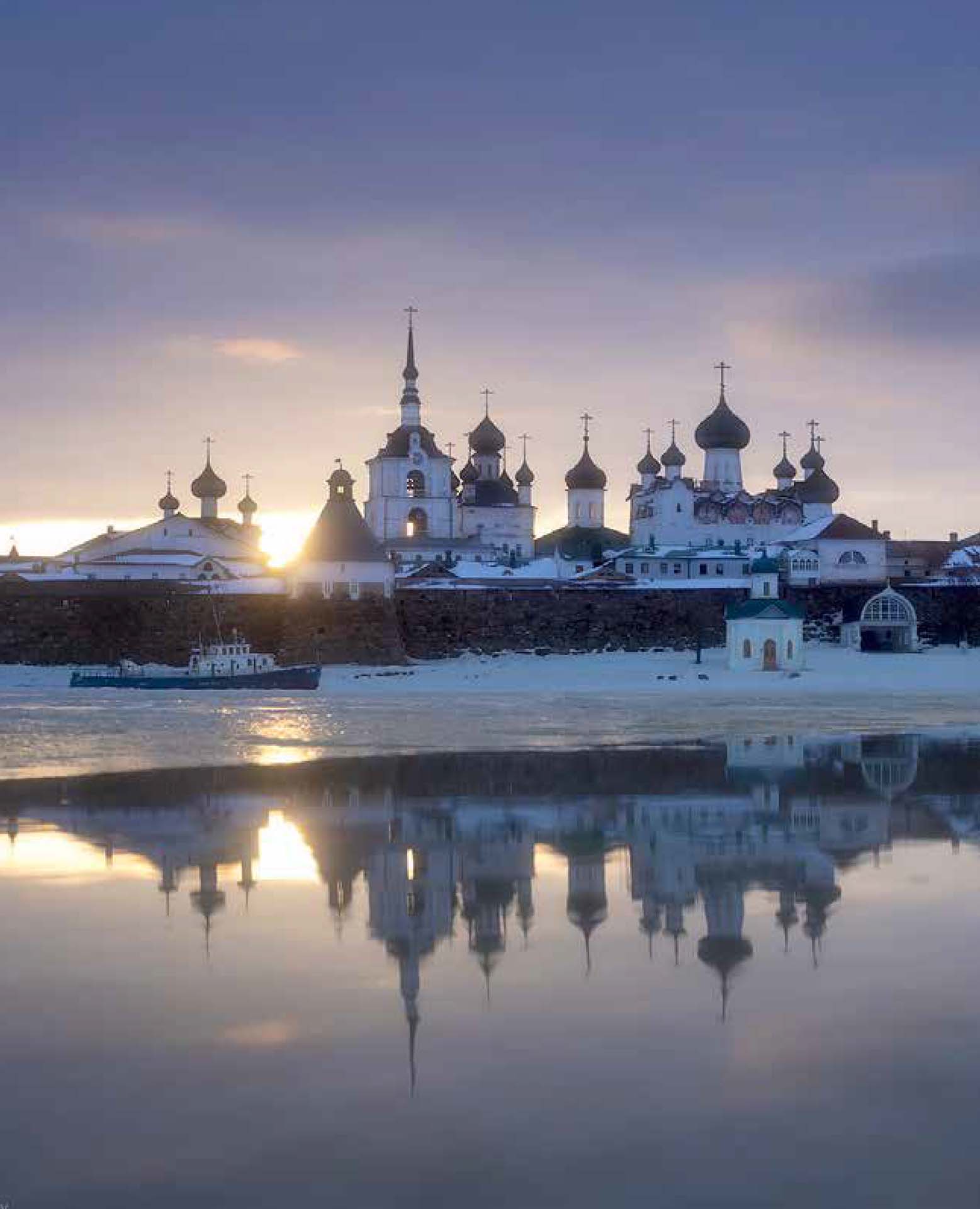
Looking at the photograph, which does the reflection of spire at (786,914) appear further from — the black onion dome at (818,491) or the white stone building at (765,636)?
the black onion dome at (818,491)

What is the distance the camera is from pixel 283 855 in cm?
1554

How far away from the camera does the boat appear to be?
44906 millimetres

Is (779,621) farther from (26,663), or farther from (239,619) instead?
(26,663)

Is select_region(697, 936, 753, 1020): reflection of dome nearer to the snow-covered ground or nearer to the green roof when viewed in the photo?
the snow-covered ground

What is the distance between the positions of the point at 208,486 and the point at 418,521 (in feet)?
35.4

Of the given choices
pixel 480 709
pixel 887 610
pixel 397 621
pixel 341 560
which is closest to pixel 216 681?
pixel 341 560

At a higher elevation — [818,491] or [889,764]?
[818,491]

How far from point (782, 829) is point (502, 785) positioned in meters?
5.21

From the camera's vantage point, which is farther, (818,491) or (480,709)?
(818,491)

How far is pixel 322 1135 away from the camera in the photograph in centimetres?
787

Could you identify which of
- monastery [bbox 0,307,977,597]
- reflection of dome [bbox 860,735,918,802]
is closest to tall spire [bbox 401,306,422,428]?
monastery [bbox 0,307,977,597]

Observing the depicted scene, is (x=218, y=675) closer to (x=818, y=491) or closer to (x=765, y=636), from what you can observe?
(x=765, y=636)

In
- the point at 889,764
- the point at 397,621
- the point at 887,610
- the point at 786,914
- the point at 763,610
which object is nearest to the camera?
the point at 786,914

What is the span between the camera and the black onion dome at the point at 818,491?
81062 mm
